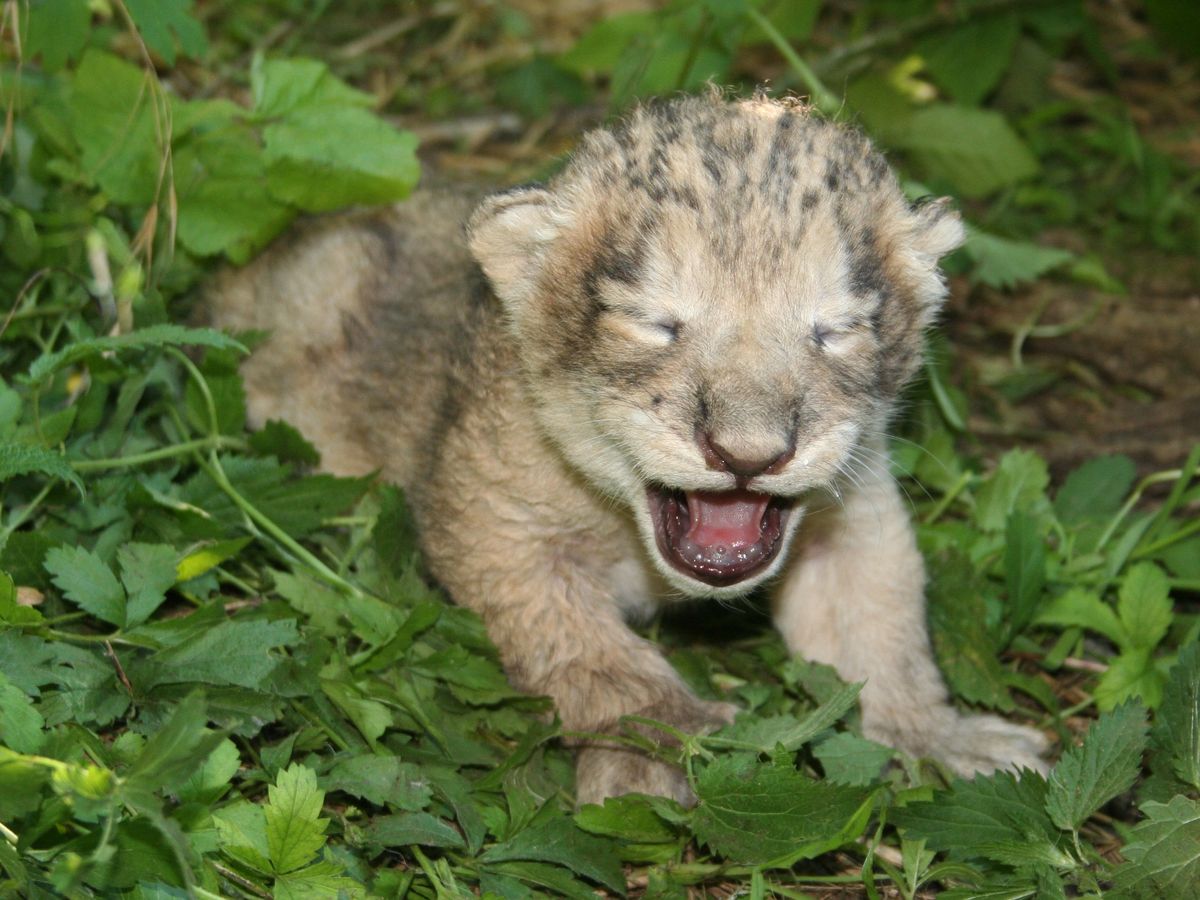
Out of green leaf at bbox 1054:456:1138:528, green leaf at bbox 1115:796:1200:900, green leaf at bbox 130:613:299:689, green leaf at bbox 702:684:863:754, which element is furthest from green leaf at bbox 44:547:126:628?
green leaf at bbox 1054:456:1138:528

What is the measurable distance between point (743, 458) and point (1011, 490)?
188cm

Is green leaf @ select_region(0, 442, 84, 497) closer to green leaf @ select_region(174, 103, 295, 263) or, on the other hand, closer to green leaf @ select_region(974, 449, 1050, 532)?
green leaf @ select_region(174, 103, 295, 263)

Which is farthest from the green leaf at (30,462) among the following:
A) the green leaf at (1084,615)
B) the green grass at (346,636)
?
the green leaf at (1084,615)

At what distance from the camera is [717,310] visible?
357 centimetres

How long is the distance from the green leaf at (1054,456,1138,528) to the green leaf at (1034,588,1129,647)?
0.44m

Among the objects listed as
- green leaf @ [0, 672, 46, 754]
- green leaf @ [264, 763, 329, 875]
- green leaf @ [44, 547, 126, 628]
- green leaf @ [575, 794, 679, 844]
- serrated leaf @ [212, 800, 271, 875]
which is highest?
green leaf @ [0, 672, 46, 754]

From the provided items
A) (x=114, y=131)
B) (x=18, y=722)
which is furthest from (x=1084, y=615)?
(x=114, y=131)

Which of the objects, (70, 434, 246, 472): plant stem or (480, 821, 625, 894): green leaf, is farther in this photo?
(70, 434, 246, 472): plant stem

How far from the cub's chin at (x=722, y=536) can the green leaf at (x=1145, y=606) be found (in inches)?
46.6

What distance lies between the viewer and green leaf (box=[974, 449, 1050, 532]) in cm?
495

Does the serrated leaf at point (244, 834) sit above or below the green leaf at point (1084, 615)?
above

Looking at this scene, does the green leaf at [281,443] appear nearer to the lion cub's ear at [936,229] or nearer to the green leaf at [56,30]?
the green leaf at [56,30]

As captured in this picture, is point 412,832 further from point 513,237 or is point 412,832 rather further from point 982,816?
point 513,237

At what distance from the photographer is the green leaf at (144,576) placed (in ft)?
12.5
